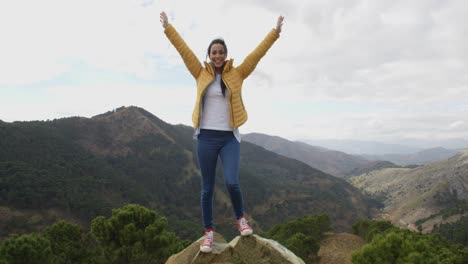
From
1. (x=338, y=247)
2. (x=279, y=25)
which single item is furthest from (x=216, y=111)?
(x=338, y=247)

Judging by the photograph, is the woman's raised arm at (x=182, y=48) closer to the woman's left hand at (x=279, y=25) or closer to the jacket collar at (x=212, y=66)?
the jacket collar at (x=212, y=66)

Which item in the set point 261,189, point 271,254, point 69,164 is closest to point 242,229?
point 271,254

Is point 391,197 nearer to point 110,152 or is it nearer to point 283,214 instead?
point 283,214

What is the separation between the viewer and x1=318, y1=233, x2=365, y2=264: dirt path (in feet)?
114

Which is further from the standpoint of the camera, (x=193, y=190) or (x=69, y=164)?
(x=193, y=190)

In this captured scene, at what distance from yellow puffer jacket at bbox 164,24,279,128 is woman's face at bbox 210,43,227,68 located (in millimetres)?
125

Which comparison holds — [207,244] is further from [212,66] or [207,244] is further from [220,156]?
[212,66]

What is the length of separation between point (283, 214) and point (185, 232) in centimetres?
5810

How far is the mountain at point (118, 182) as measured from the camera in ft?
266

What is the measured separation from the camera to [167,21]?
6.73m

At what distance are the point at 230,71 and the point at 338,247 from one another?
38156 millimetres

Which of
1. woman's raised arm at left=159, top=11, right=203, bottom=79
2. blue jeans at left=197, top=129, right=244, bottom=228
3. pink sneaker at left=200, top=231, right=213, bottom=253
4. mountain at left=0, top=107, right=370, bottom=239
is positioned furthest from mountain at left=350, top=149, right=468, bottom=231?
woman's raised arm at left=159, top=11, right=203, bottom=79

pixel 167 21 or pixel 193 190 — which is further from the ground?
pixel 167 21

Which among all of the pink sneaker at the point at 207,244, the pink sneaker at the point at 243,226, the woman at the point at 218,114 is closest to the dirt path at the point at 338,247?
the pink sneaker at the point at 243,226
